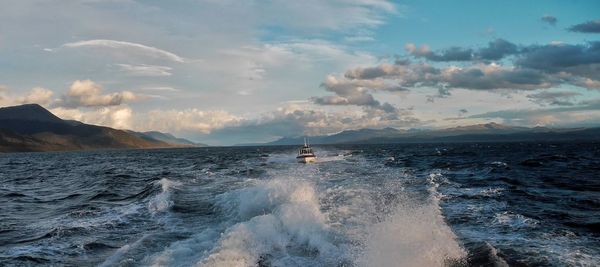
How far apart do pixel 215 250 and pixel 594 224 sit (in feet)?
47.4

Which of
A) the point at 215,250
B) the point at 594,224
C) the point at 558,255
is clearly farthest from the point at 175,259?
the point at 594,224

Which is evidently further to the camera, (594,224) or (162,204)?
(162,204)

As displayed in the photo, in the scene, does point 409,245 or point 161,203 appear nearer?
point 409,245

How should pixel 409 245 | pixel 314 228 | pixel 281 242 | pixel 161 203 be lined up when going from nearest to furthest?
pixel 409 245 < pixel 281 242 < pixel 314 228 < pixel 161 203

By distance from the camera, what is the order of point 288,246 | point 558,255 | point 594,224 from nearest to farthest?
point 558,255, point 288,246, point 594,224

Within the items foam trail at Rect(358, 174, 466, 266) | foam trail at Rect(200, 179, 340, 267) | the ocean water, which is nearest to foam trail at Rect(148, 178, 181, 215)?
the ocean water

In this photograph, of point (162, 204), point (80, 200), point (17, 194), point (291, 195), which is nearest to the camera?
point (291, 195)

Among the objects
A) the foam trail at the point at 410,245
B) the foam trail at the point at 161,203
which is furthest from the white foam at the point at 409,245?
the foam trail at the point at 161,203

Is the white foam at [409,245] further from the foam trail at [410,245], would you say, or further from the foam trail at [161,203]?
the foam trail at [161,203]

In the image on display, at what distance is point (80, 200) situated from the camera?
3080 cm

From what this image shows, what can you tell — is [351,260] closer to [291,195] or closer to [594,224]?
[291,195]

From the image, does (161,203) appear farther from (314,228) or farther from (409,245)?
(409,245)

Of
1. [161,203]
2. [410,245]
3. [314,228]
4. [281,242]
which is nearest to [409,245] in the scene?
[410,245]

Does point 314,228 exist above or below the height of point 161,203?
above
